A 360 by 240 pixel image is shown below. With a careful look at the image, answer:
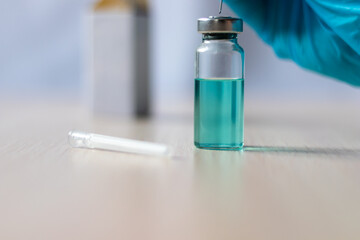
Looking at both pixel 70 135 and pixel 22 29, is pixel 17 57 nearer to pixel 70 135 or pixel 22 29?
pixel 22 29

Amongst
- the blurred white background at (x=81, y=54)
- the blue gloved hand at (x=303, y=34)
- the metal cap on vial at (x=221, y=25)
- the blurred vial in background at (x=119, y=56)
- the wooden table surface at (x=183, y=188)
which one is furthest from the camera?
the blurred white background at (x=81, y=54)

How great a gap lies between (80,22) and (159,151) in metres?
1.42

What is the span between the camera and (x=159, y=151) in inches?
31.7

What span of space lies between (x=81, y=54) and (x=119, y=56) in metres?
0.91

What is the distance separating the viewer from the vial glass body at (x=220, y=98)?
0.84m

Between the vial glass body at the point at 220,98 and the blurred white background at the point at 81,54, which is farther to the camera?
the blurred white background at the point at 81,54

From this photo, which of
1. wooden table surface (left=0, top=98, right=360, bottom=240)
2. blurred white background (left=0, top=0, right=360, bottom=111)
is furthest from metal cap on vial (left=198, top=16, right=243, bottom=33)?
blurred white background (left=0, top=0, right=360, bottom=111)

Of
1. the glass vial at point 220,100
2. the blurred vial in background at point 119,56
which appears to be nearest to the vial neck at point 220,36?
the glass vial at point 220,100

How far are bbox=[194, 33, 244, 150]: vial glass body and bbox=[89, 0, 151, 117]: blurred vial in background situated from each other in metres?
0.43

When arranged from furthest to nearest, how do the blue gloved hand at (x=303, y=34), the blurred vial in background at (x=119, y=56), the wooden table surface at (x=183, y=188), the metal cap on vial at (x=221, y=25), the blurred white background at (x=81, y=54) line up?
the blurred white background at (x=81, y=54)
the blurred vial in background at (x=119, y=56)
the blue gloved hand at (x=303, y=34)
the metal cap on vial at (x=221, y=25)
the wooden table surface at (x=183, y=188)

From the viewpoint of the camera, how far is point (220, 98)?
0.84m

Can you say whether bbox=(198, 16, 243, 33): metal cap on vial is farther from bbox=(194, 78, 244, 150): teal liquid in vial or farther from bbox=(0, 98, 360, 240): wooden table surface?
bbox=(0, 98, 360, 240): wooden table surface

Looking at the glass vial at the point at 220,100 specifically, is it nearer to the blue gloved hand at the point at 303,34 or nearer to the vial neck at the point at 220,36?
the vial neck at the point at 220,36

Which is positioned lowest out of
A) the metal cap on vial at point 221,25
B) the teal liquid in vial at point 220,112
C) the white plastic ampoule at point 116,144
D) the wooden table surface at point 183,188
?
the wooden table surface at point 183,188
